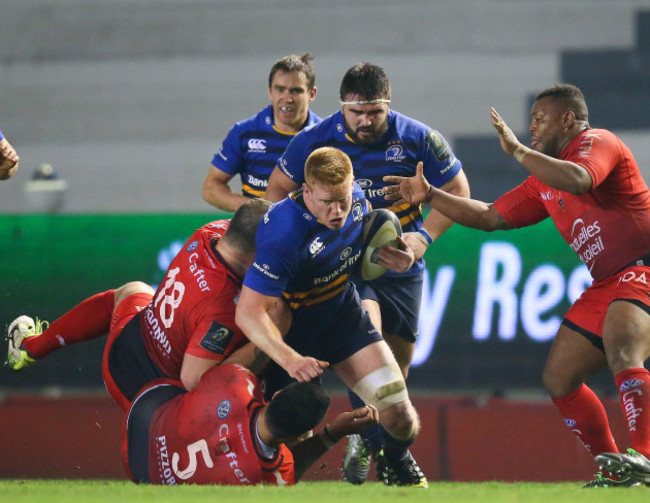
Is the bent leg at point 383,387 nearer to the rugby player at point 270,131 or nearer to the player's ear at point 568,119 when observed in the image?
the player's ear at point 568,119

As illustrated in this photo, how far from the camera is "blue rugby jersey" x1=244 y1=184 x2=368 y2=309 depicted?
15.3ft

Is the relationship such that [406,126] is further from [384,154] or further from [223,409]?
[223,409]

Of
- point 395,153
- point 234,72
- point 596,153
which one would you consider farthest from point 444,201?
point 234,72

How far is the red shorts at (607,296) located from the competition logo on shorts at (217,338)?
1.68 metres

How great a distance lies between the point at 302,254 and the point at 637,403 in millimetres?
1600

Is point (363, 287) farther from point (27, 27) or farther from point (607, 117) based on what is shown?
point (27, 27)

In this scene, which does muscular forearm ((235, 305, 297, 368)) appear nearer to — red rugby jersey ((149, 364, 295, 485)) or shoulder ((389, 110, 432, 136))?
red rugby jersey ((149, 364, 295, 485))

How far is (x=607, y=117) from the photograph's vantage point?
917 centimetres

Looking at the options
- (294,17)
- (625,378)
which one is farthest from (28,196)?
(625,378)

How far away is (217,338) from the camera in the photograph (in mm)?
4906

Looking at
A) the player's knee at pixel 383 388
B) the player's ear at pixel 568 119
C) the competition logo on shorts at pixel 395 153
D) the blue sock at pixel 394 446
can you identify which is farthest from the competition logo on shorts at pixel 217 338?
the player's ear at pixel 568 119

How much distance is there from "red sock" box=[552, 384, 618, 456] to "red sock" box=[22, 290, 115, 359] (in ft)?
8.35

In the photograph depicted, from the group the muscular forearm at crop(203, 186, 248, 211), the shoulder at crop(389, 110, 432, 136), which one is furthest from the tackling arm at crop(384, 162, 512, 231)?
the muscular forearm at crop(203, 186, 248, 211)

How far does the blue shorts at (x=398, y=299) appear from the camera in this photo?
5.72 metres
